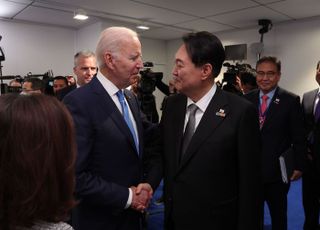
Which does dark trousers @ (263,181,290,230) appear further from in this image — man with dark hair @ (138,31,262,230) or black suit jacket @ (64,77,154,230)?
black suit jacket @ (64,77,154,230)

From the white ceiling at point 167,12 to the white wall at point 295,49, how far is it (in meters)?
0.19

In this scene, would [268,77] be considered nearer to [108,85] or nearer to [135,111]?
[135,111]

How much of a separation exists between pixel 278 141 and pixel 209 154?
4.01ft

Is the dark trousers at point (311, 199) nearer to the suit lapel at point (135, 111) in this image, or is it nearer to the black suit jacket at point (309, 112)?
the black suit jacket at point (309, 112)

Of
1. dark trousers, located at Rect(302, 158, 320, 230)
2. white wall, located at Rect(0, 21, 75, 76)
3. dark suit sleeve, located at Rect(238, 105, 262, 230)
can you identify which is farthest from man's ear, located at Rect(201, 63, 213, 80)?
white wall, located at Rect(0, 21, 75, 76)

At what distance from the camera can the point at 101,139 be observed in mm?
1317

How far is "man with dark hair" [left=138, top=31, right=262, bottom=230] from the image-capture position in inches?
53.7

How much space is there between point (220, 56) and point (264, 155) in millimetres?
1178

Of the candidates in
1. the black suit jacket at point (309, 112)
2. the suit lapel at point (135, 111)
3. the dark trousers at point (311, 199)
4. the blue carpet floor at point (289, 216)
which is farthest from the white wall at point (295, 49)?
the suit lapel at point (135, 111)

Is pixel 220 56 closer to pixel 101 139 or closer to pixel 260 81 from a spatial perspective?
pixel 101 139

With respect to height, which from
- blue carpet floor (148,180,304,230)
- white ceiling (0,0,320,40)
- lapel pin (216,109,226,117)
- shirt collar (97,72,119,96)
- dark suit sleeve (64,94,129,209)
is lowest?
blue carpet floor (148,180,304,230)

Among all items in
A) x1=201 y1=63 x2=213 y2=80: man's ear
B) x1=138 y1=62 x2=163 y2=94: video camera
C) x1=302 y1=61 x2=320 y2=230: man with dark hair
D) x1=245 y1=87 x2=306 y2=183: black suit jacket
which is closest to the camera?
x1=201 y1=63 x2=213 y2=80: man's ear

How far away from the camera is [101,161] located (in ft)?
4.39

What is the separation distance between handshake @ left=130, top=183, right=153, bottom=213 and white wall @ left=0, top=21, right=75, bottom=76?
16.0 ft
